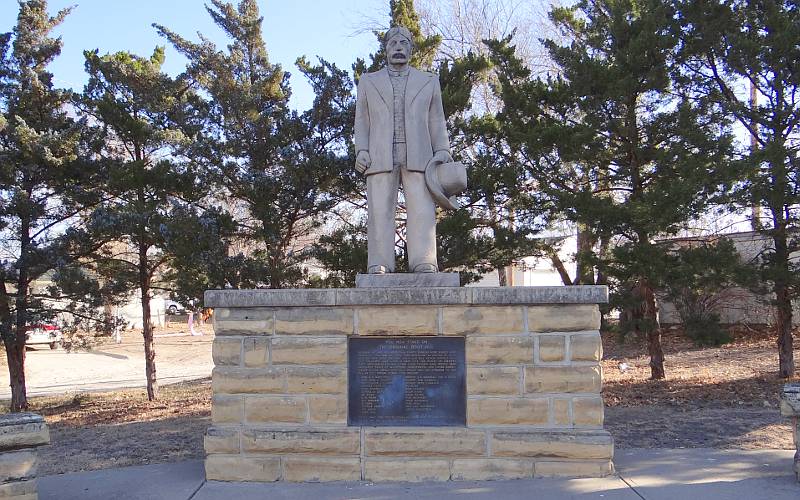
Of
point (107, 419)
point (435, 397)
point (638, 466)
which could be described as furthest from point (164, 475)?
point (107, 419)

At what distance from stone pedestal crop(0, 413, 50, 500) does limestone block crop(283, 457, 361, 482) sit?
1.65 m

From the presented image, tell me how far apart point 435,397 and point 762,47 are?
761cm

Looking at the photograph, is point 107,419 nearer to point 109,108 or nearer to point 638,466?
point 109,108

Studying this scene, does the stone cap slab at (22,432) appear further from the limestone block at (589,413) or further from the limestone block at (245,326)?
the limestone block at (589,413)

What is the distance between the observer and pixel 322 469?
4.87 meters

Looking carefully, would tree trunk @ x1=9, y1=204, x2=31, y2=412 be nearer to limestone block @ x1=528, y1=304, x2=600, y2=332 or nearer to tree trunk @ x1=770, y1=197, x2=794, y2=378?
limestone block @ x1=528, y1=304, x2=600, y2=332

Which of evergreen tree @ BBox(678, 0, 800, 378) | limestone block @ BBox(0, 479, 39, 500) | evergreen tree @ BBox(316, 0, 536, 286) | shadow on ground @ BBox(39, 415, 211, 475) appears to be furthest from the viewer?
evergreen tree @ BBox(316, 0, 536, 286)

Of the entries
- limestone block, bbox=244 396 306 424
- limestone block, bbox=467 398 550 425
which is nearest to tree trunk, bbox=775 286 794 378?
limestone block, bbox=467 398 550 425

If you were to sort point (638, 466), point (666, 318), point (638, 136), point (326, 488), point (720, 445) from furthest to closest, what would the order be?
point (666, 318)
point (638, 136)
point (720, 445)
point (638, 466)
point (326, 488)

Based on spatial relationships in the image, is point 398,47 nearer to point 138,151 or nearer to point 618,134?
point 618,134

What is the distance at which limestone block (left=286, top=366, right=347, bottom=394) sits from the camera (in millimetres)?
4957

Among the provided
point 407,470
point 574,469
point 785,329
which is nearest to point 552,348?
point 574,469

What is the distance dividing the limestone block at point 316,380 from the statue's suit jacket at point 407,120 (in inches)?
66.6

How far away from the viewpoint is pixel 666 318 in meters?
18.5
